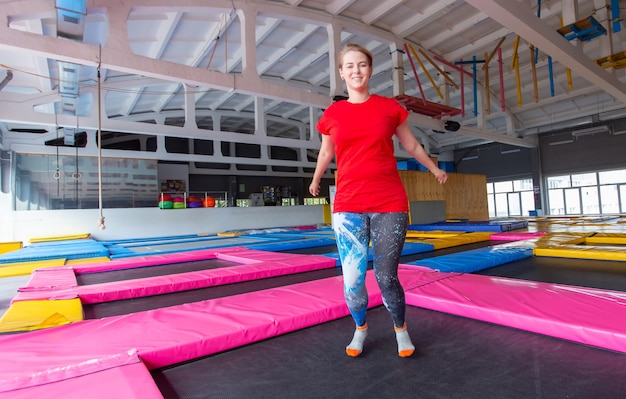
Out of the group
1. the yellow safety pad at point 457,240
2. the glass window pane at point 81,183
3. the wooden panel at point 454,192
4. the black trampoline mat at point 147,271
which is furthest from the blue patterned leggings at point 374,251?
the glass window pane at point 81,183

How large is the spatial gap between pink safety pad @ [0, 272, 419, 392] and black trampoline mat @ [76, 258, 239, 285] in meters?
1.65

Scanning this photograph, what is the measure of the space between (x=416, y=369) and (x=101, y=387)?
1026mm

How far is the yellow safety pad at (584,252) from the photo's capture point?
3125mm

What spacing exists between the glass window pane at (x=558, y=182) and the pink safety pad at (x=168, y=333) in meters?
15.5

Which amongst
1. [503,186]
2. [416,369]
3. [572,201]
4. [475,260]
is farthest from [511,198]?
[416,369]

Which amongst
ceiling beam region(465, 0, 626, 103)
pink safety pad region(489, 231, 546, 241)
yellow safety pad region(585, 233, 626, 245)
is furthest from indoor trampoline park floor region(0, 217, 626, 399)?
ceiling beam region(465, 0, 626, 103)

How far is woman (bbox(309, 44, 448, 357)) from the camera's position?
133cm

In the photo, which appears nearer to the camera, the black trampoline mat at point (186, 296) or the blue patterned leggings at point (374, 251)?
the blue patterned leggings at point (374, 251)

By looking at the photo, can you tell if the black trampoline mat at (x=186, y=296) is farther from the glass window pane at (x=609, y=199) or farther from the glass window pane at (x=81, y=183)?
the glass window pane at (x=609, y=199)

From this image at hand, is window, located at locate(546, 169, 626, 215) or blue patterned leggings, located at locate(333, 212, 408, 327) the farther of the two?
window, located at locate(546, 169, 626, 215)

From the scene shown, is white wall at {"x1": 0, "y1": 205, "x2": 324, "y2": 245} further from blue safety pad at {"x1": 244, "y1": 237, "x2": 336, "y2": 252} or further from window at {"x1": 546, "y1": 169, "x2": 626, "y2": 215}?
window at {"x1": 546, "y1": 169, "x2": 626, "y2": 215}

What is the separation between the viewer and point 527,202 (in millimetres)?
15211

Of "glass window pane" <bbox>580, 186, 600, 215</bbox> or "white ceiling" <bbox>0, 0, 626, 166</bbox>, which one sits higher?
"white ceiling" <bbox>0, 0, 626, 166</bbox>

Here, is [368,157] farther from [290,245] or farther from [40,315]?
[290,245]
